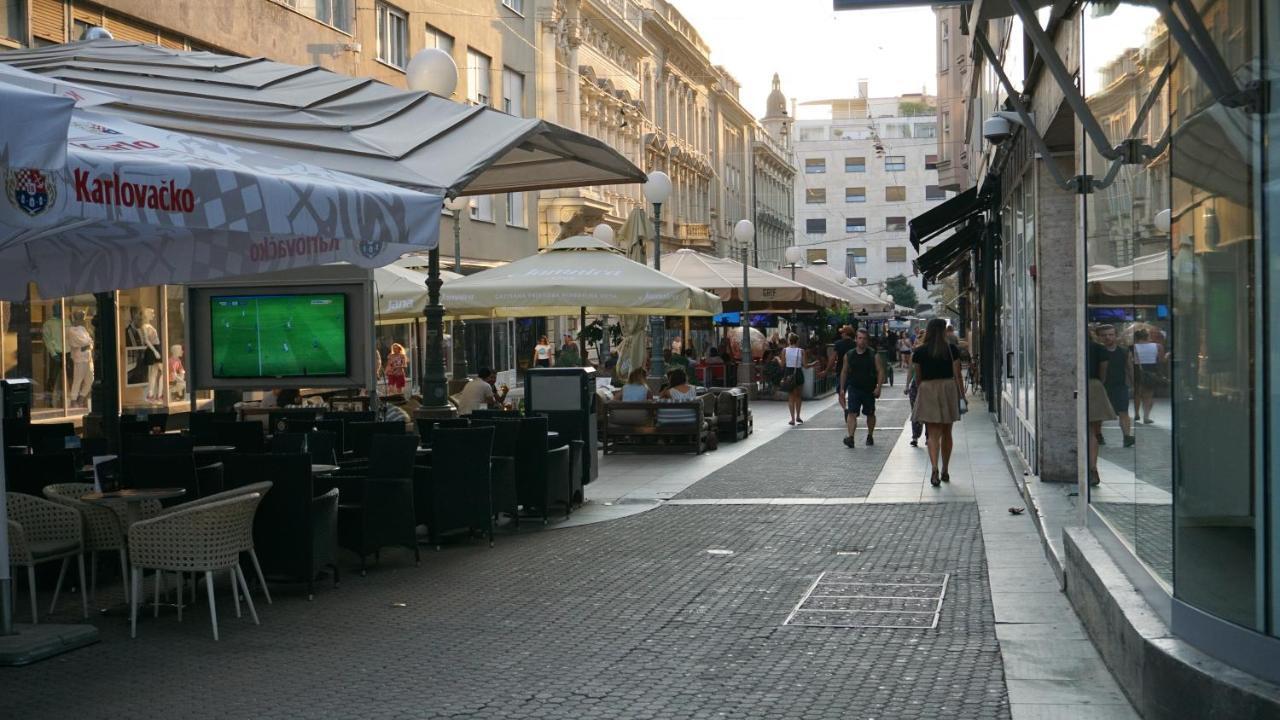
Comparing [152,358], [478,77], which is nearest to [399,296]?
[152,358]

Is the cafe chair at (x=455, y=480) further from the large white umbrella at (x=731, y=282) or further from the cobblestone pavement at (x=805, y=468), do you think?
the large white umbrella at (x=731, y=282)

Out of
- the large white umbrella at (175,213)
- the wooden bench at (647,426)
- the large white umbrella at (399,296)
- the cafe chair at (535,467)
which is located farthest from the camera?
the wooden bench at (647,426)

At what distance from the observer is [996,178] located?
1933 cm

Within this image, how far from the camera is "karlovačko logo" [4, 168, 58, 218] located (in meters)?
5.85

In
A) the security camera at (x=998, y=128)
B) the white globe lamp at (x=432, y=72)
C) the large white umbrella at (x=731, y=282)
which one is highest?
the white globe lamp at (x=432, y=72)

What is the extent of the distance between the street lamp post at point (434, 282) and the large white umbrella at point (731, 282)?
41.7 ft

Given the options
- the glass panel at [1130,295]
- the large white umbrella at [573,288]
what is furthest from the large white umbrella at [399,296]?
the glass panel at [1130,295]

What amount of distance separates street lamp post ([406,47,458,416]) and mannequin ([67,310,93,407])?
710cm

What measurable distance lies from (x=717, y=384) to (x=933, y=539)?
2112 cm

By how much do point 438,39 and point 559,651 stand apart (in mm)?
28038

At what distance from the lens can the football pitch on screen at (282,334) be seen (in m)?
13.9

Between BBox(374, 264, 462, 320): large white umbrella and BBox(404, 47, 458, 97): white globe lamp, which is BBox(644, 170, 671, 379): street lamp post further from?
BBox(404, 47, 458, 97): white globe lamp

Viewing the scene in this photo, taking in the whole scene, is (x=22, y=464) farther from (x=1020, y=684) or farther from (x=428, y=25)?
(x=428, y=25)

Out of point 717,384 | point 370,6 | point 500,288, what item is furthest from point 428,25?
point 500,288
